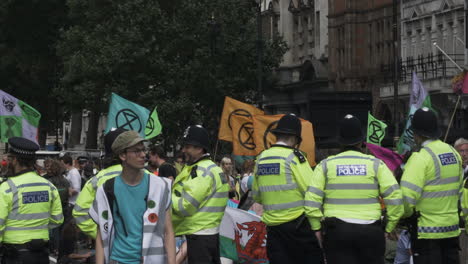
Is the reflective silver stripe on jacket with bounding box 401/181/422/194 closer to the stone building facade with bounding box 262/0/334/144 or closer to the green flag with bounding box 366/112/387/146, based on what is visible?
the green flag with bounding box 366/112/387/146

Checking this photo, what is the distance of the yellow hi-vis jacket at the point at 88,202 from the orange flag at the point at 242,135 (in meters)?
10.3

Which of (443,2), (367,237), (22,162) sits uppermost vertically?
(443,2)

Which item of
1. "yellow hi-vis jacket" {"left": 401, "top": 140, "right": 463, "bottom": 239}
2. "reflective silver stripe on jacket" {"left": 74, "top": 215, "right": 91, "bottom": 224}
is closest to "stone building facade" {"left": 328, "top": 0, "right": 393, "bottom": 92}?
"yellow hi-vis jacket" {"left": 401, "top": 140, "right": 463, "bottom": 239}

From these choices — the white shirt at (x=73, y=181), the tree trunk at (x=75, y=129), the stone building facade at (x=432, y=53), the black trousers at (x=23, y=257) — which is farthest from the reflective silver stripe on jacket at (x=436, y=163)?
the tree trunk at (x=75, y=129)

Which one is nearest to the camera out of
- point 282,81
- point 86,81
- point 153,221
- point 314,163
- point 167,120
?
point 153,221

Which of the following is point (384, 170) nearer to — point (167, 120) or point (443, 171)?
point (443, 171)

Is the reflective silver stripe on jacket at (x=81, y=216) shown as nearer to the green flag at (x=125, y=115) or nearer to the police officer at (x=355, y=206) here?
the police officer at (x=355, y=206)

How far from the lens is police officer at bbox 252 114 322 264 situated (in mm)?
11648

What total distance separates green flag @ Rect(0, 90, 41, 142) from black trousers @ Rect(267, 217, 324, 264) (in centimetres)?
1170

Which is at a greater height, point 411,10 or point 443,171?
point 411,10

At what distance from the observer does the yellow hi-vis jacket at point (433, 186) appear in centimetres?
1098

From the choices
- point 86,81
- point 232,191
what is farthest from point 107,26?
point 232,191

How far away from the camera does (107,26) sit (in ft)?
149

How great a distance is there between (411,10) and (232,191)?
106 ft
